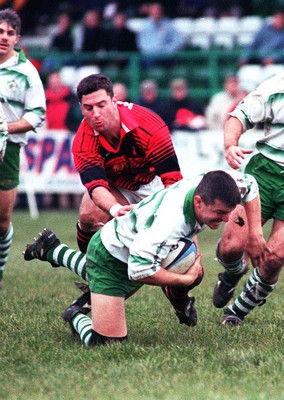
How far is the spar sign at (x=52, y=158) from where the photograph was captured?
17656 millimetres

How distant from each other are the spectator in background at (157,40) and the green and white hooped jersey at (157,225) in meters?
13.1

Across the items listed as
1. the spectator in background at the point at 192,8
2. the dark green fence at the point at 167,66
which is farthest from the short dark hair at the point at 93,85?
the spectator in background at the point at 192,8

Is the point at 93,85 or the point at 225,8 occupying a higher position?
the point at 93,85

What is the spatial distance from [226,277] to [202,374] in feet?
7.43

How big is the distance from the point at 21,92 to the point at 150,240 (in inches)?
134

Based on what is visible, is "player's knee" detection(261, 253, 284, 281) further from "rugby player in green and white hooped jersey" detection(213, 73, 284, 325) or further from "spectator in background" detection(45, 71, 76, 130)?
"spectator in background" detection(45, 71, 76, 130)

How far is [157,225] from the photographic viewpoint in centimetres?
599

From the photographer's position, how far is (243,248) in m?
7.23

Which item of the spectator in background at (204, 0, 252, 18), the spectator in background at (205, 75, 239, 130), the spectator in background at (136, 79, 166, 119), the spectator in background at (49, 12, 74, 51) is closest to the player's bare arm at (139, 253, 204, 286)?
the spectator in background at (205, 75, 239, 130)

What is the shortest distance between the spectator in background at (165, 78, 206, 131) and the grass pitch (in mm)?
8413

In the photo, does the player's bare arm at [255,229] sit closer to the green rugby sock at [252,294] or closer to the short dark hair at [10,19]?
the green rugby sock at [252,294]

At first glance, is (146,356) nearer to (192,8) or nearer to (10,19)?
(10,19)

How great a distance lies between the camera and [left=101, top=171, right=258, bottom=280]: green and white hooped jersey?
5.95 meters

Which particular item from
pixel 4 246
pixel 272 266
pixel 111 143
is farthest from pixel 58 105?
pixel 272 266
